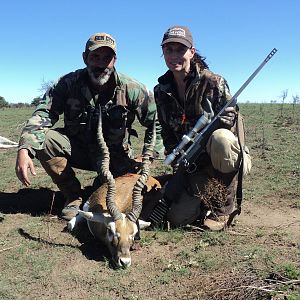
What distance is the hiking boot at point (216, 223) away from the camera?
505cm

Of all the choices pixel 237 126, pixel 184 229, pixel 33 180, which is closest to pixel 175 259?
pixel 184 229

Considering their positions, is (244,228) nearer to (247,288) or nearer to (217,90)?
(217,90)

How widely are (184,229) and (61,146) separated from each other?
191 centimetres

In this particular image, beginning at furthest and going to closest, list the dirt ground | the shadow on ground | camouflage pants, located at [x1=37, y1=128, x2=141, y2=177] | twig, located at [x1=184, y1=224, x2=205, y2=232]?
the shadow on ground, camouflage pants, located at [x1=37, y1=128, x2=141, y2=177], twig, located at [x1=184, y1=224, x2=205, y2=232], the dirt ground

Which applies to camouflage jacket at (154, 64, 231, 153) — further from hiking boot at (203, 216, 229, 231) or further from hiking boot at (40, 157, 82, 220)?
hiking boot at (40, 157, 82, 220)

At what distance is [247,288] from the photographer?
10.9ft

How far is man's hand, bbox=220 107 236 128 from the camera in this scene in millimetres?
5027

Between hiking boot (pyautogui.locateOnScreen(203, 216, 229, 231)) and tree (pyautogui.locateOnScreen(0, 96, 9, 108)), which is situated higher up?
tree (pyautogui.locateOnScreen(0, 96, 9, 108))

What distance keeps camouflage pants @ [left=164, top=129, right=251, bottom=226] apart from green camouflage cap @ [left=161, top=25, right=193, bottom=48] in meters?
1.05

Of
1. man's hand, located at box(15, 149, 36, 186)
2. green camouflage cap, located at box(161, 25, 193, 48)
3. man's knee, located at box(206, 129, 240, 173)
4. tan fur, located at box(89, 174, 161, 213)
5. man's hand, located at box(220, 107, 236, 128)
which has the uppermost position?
green camouflage cap, located at box(161, 25, 193, 48)

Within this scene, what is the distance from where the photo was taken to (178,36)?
507 centimetres

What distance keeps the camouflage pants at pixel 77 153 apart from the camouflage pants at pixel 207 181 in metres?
0.98

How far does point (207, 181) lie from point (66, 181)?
179 centimetres

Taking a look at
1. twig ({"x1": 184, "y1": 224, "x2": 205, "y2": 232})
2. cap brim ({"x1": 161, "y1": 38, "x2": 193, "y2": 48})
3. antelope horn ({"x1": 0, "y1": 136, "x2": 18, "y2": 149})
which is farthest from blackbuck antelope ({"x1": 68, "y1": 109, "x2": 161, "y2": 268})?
antelope horn ({"x1": 0, "y1": 136, "x2": 18, "y2": 149})
